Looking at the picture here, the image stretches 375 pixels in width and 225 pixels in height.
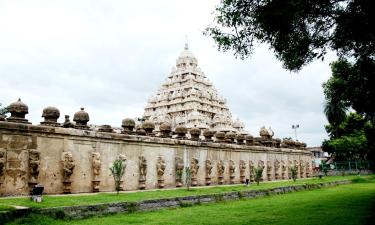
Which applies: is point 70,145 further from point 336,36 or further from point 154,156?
point 336,36

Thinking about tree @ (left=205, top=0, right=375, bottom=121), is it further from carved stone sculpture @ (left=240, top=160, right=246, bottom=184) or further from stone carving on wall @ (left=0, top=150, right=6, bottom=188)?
carved stone sculpture @ (left=240, top=160, right=246, bottom=184)

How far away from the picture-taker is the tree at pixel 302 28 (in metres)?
9.91

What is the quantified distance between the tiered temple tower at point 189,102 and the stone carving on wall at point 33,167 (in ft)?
103

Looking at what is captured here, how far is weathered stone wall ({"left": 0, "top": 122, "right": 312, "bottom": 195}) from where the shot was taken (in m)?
12.6

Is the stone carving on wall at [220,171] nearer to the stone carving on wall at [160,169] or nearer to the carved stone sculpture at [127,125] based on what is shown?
the stone carving on wall at [160,169]

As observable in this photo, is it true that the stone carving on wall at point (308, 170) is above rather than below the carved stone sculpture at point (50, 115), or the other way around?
below

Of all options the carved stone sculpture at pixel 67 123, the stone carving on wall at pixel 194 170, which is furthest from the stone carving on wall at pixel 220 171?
the carved stone sculpture at pixel 67 123

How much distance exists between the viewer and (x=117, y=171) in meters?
15.0

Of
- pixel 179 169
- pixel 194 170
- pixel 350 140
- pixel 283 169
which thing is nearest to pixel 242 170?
pixel 194 170

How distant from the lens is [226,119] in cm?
4969

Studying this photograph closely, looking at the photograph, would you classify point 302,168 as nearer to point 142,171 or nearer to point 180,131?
point 180,131

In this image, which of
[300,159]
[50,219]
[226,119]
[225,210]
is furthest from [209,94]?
[50,219]

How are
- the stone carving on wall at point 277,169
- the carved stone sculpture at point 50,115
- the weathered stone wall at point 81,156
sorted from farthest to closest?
the stone carving on wall at point 277,169
the carved stone sculpture at point 50,115
the weathered stone wall at point 81,156

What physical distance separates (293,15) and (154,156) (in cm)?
1022
